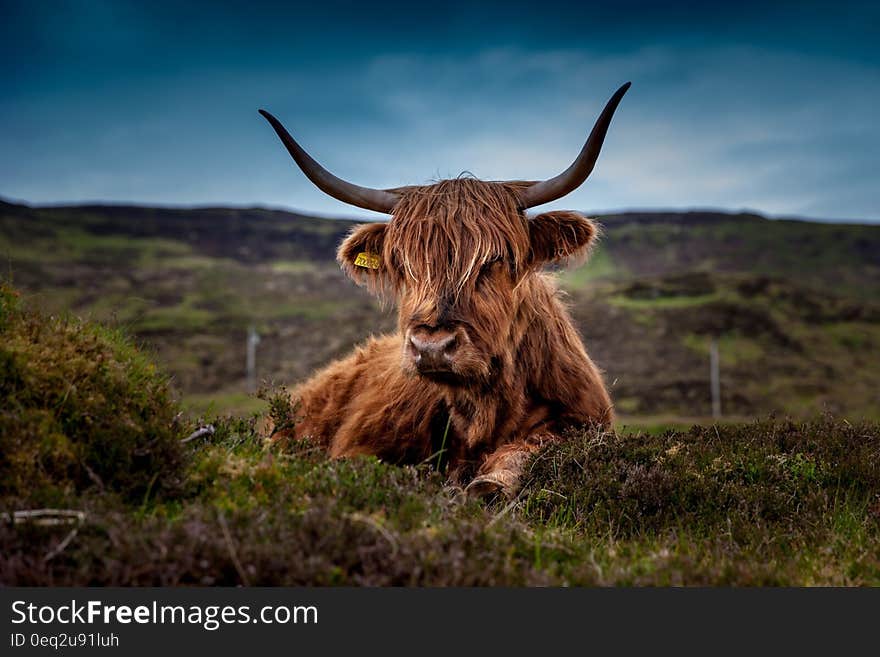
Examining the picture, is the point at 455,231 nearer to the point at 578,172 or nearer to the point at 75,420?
the point at 578,172

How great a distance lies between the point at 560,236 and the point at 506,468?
1.80 metres

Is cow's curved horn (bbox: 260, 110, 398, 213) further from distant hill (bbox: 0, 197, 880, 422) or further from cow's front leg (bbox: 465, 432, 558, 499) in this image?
cow's front leg (bbox: 465, 432, 558, 499)

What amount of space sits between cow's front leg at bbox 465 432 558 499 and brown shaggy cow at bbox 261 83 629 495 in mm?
10

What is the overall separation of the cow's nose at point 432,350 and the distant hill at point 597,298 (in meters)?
1.46

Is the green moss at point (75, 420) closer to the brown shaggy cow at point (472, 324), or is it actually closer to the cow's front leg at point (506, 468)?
the brown shaggy cow at point (472, 324)

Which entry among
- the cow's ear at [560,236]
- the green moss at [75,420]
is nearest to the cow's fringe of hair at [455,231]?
the cow's ear at [560,236]

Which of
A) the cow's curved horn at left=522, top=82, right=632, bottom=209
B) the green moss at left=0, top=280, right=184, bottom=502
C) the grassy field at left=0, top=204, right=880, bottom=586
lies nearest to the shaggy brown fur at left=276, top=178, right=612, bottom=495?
the cow's curved horn at left=522, top=82, right=632, bottom=209

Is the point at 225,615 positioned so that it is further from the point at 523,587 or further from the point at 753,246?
the point at 753,246

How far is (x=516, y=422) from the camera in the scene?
17.8 ft

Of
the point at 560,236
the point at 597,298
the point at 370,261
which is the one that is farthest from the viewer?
the point at 597,298

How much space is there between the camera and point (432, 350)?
14.8 ft

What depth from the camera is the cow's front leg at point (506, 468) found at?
15.0 ft

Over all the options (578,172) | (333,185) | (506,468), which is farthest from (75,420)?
(578,172)

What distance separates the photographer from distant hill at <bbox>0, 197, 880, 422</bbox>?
3319cm
